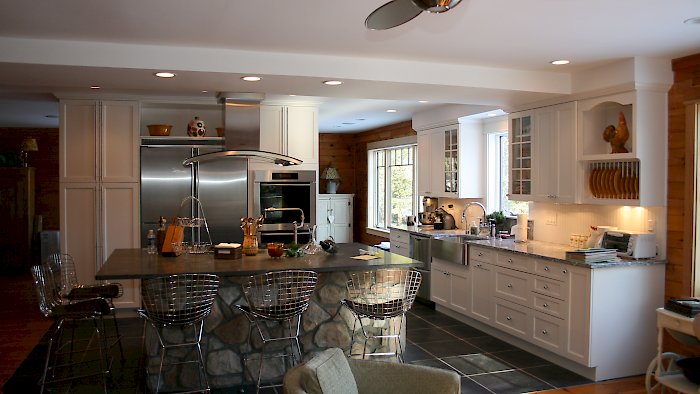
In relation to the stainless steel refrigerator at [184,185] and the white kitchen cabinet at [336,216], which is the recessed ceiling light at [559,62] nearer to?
the stainless steel refrigerator at [184,185]

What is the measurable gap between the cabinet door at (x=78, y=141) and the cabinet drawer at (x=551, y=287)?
4611mm

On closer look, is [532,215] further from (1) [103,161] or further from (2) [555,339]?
(1) [103,161]

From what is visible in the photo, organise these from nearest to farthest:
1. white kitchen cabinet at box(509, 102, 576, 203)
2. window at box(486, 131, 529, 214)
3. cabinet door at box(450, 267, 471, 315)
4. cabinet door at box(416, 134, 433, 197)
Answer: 1. white kitchen cabinet at box(509, 102, 576, 203)
2. cabinet door at box(450, 267, 471, 315)
3. window at box(486, 131, 529, 214)
4. cabinet door at box(416, 134, 433, 197)

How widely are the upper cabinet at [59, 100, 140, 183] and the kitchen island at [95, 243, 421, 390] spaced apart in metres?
1.96

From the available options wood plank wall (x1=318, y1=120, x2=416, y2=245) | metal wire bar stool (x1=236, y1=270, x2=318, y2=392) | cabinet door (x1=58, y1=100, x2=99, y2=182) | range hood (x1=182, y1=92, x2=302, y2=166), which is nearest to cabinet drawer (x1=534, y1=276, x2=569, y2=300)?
metal wire bar stool (x1=236, y1=270, x2=318, y2=392)

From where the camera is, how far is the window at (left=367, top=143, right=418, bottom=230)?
366 inches

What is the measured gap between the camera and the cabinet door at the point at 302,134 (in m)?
6.74

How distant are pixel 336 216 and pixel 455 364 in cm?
609

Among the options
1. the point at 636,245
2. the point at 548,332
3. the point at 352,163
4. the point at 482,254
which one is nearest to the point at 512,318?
the point at 548,332

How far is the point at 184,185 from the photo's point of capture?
6.38 metres

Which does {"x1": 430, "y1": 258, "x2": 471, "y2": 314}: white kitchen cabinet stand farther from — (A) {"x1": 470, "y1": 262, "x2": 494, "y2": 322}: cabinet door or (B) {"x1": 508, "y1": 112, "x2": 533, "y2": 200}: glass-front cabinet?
(B) {"x1": 508, "y1": 112, "x2": 533, "y2": 200}: glass-front cabinet

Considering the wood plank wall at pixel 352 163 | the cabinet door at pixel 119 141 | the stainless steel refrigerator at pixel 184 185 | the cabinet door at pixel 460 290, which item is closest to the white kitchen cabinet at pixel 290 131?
the stainless steel refrigerator at pixel 184 185

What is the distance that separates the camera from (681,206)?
4.45 m

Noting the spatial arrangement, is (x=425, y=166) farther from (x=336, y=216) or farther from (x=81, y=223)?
(x=81, y=223)
